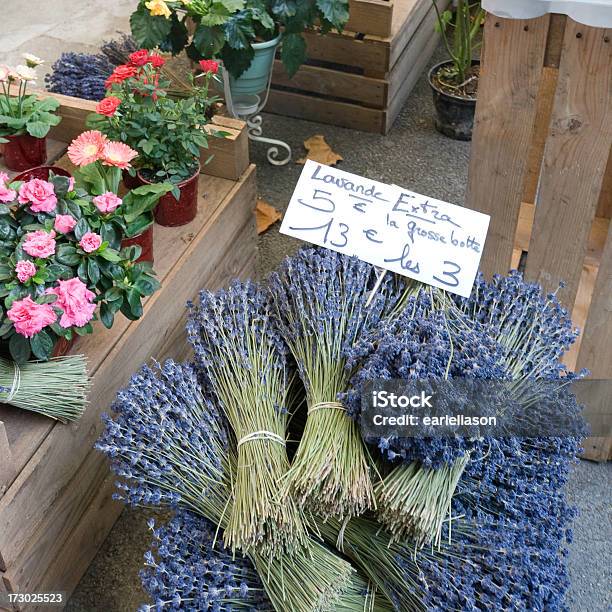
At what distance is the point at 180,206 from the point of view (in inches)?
78.2

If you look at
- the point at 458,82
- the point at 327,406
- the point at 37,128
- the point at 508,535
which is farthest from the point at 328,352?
the point at 458,82

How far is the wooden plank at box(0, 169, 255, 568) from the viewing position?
4.94 feet

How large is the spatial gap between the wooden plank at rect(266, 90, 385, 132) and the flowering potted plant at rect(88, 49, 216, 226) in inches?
59.3

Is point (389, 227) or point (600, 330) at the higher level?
point (389, 227)

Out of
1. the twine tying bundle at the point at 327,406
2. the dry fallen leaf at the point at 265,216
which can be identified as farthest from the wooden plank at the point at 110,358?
the dry fallen leaf at the point at 265,216

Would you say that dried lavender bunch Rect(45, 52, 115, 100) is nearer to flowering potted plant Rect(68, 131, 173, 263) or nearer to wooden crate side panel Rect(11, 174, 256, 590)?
wooden crate side panel Rect(11, 174, 256, 590)

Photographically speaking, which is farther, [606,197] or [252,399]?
[606,197]

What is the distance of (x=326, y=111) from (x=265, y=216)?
0.71 metres

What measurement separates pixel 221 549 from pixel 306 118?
8.37 feet

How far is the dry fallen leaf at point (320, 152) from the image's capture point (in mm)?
3253

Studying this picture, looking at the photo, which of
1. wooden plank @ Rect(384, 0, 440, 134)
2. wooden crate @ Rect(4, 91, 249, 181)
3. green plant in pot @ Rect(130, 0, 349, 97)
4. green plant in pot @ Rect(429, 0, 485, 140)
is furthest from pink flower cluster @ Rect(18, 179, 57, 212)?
green plant in pot @ Rect(429, 0, 485, 140)

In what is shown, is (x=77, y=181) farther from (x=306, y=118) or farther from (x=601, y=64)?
(x=306, y=118)

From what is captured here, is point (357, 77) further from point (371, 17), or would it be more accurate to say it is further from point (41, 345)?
point (41, 345)

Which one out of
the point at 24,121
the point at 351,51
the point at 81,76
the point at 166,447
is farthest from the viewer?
the point at 351,51
